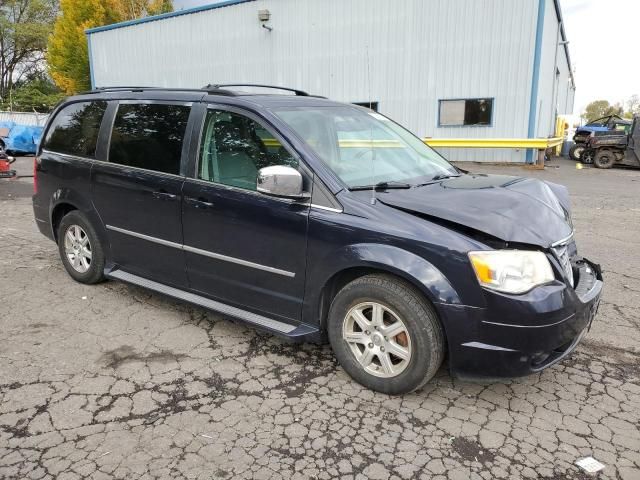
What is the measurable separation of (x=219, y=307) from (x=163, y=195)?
0.96 m

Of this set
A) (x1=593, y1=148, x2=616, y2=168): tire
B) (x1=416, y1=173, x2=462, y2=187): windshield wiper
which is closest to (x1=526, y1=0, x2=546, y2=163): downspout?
(x1=593, y1=148, x2=616, y2=168): tire

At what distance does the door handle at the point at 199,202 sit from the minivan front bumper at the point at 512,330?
1.77m

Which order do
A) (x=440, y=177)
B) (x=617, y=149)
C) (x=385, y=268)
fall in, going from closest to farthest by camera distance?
(x=385, y=268), (x=440, y=177), (x=617, y=149)

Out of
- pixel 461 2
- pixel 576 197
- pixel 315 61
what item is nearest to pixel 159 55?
pixel 315 61

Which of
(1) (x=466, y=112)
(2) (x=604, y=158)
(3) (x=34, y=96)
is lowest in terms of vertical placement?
(2) (x=604, y=158)

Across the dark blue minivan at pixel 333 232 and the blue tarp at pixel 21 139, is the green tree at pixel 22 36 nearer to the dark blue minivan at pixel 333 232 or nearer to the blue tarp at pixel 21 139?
the blue tarp at pixel 21 139

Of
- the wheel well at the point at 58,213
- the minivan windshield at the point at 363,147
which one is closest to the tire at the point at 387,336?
the minivan windshield at the point at 363,147

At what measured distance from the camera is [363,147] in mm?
3730

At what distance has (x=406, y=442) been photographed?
2.70 metres

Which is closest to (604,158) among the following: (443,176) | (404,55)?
(404,55)

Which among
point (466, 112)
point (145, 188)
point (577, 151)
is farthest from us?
point (577, 151)

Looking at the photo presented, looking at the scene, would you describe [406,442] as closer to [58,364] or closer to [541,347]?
[541,347]

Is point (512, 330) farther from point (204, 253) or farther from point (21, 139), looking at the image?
point (21, 139)

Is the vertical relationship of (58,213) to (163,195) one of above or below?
below
